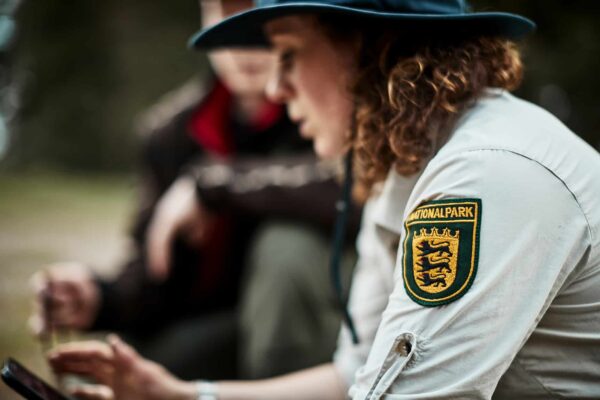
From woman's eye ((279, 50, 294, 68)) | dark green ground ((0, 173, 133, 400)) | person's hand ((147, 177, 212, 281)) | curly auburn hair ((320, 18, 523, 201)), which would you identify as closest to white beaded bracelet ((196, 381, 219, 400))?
curly auburn hair ((320, 18, 523, 201))

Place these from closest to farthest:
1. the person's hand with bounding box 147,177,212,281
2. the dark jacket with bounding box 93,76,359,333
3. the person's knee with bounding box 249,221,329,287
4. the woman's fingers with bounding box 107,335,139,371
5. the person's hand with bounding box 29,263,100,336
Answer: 1. the woman's fingers with bounding box 107,335,139,371
2. the person's hand with bounding box 29,263,100,336
3. the person's knee with bounding box 249,221,329,287
4. the dark jacket with bounding box 93,76,359,333
5. the person's hand with bounding box 147,177,212,281

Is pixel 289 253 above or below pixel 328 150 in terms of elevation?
below

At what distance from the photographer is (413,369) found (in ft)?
2.84

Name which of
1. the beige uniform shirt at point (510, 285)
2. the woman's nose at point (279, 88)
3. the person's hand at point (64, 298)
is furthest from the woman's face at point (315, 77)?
the person's hand at point (64, 298)

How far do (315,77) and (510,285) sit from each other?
1.86 feet

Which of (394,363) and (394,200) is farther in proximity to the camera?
(394,200)

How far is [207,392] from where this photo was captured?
50.7 inches

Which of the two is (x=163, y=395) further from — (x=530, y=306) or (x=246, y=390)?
(x=530, y=306)

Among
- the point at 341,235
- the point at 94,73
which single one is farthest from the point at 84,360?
the point at 94,73

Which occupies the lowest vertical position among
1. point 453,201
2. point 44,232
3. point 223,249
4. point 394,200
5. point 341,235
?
point 44,232

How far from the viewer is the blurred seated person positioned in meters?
1.87

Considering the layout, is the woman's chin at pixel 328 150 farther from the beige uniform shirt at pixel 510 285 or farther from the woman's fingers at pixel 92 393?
the woman's fingers at pixel 92 393

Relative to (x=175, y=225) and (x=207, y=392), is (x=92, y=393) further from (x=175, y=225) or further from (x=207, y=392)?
(x=175, y=225)

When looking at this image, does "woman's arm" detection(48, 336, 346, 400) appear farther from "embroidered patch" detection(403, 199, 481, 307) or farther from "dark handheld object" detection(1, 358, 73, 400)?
"embroidered patch" detection(403, 199, 481, 307)
